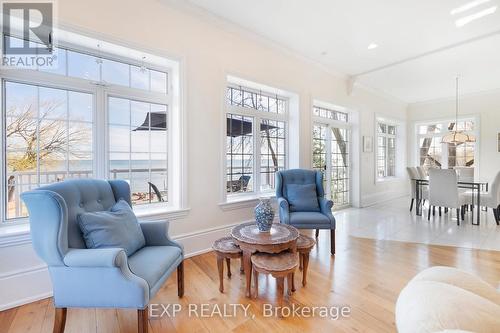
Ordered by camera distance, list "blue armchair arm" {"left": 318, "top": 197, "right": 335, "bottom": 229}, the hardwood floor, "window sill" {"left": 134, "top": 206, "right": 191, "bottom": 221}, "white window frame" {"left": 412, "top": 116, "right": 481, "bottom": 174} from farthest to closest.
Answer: "white window frame" {"left": 412, "top": 116, "right": 481, "bottom": 174}, "blue armchair arm" {"left": 318, "top": 197, "right": 335, "bottom": 229}, "window sill" {"left": 134, "top": 206, "right": 191, "bottom": 221}, the hardwood floor

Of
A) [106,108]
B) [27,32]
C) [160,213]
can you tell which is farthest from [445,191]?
[27,32]

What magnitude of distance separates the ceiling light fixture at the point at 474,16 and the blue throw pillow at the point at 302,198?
2.82 meters

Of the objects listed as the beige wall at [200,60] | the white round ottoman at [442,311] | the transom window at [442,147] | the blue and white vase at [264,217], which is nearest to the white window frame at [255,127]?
the beige wall at [200,60]

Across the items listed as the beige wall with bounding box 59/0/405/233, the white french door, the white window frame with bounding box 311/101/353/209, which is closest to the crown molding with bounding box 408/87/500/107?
the white window frame with bounding box 311/101/353/209

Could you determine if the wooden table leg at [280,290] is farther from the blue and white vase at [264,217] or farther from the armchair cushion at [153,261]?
the armchair cushion at [153,261]

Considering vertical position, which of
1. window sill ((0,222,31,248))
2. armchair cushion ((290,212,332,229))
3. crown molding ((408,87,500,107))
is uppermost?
crown molding ((408,87,500,107))

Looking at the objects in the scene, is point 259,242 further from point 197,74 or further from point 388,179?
point 388,179

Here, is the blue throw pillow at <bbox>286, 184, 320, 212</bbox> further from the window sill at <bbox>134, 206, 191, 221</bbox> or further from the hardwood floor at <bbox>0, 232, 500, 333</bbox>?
the window sill at <bbox>134, 206, 191, 221</bbox>

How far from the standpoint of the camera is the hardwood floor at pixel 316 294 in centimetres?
160

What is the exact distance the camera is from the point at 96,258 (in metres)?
1.30

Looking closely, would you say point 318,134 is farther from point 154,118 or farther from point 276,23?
point 154,118

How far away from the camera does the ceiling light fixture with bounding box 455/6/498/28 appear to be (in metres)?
2.73

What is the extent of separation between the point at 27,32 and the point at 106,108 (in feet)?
2.65

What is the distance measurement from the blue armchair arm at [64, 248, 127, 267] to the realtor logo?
177cm
